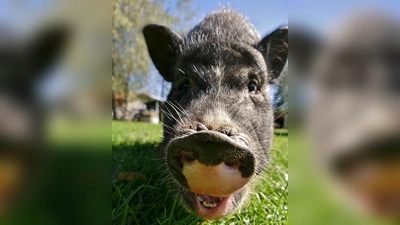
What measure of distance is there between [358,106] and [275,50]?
2.35 metres

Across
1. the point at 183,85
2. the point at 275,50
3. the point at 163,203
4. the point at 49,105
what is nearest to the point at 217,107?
the point at 163,203

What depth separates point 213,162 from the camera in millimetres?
1092

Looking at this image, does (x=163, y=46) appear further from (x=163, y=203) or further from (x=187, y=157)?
(x=187, y=157)

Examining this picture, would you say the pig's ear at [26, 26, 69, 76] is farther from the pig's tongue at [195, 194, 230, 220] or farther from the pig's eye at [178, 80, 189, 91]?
the pig's eye at [178, 80, 189, 91]

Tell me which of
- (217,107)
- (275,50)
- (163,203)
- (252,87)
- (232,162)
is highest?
(275,50)

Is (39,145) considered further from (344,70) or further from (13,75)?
(344,70)

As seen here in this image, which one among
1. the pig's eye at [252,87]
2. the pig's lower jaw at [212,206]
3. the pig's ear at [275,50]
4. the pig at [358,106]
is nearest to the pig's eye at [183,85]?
the pig's eye at [252,87]

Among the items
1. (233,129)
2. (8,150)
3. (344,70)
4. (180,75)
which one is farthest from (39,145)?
(180,75)

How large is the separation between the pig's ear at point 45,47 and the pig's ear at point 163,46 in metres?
2.17

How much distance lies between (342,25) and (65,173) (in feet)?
1.80

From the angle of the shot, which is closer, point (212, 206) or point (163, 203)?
point (212, 206)

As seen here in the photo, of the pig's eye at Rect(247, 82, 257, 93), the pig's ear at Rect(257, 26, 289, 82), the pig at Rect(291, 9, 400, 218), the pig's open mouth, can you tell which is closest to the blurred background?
the pig at Rect(291, 9, 400, 218)

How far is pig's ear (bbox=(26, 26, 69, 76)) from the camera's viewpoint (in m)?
0.55

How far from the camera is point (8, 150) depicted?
561mm
